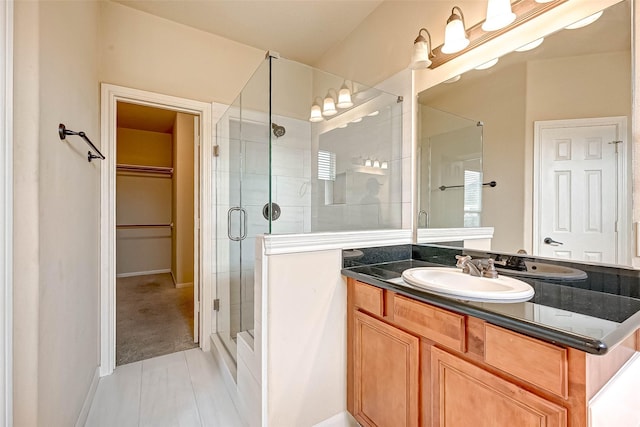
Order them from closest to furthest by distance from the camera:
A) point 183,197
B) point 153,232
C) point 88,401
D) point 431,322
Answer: point 431,322, point 88,401, point 183,197, point 153,232

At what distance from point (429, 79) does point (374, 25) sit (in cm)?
77

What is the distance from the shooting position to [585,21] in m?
1.09

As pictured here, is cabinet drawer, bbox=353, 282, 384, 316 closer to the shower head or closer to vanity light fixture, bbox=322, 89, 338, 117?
the shower head

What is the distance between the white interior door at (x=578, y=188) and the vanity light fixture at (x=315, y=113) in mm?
1439

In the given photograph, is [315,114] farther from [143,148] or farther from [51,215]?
[143,148]

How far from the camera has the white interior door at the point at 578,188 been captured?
1034 mm

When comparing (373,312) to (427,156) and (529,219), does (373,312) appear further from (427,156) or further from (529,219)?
(427,156)

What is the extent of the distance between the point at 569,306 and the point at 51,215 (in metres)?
1.86

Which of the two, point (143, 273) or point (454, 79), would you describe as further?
point (143, 273)

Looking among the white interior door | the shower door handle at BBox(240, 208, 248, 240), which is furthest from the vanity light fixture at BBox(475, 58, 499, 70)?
the shower door handle at BBox(240, 208, 248, 240)

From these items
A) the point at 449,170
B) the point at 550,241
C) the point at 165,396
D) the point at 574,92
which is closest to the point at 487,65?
the point at 574,92

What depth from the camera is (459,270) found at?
141cm

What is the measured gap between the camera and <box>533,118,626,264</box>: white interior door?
103 cm

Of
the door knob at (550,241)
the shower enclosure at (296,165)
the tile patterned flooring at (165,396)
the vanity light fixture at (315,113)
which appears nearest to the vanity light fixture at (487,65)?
the shower enclosure at (296,165)
